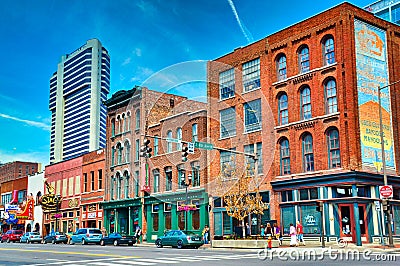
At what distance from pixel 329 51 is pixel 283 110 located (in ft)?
20.1

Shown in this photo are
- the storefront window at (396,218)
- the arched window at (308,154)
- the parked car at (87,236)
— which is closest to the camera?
the storefront window at (396,218)

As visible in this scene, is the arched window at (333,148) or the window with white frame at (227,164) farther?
the window with white frame at (227,164)

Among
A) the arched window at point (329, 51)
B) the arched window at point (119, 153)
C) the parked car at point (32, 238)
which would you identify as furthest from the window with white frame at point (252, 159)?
the parked car at point (32, 238)

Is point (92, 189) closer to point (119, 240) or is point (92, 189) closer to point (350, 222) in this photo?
point (119, 240)

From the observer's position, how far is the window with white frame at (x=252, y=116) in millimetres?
43438

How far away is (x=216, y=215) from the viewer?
46500mm

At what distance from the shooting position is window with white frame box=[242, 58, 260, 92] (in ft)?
146

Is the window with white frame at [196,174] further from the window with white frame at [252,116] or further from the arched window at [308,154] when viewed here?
the arched window at [308,154]

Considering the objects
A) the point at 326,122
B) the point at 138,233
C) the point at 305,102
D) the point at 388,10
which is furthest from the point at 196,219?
the point at 388,10

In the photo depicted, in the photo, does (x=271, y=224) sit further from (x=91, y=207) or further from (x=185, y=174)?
(x=91, y=207)

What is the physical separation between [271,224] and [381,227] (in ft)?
25.6

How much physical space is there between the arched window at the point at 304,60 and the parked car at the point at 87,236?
2510cm

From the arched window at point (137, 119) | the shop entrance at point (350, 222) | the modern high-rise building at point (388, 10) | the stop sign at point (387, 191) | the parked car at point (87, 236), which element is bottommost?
the parked car at point (87, 236)

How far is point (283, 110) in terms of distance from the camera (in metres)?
41.7
